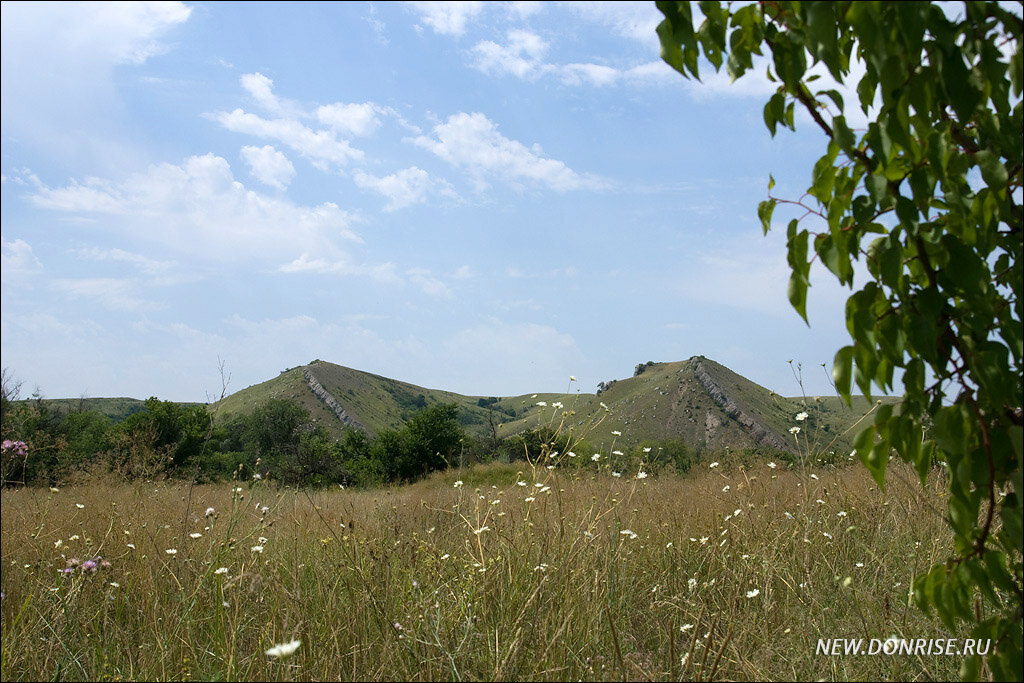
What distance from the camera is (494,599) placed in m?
2.71

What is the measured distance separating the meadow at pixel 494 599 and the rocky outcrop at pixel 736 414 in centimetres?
5405

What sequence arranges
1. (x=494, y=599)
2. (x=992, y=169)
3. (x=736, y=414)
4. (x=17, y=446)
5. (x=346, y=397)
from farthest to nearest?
(x=346, y=397)
(x=736, y=414)
(x=17, y=446)
(x=494, y=599)
(x=992, y=169)

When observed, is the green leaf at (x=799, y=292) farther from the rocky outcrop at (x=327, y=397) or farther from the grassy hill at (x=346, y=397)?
the rocky outcrop at (x=327, y=397)

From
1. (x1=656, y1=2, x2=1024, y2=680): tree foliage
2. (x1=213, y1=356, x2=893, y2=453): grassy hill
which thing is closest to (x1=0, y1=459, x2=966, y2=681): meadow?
(x1=656, y1=2, x2=1024, y2=680): tree foliage

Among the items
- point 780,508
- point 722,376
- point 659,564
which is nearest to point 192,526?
point 659,564

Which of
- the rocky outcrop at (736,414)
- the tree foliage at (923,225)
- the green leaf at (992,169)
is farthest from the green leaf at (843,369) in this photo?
the rocky outcrop at (736,414)

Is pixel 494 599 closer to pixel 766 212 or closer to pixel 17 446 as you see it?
pixel 766 212

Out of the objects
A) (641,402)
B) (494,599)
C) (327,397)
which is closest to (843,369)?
A: (494,599)

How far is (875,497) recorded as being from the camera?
4727mm

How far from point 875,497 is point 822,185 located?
441cm

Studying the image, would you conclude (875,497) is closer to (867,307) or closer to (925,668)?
(925,668)

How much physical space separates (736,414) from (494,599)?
64.7 metres

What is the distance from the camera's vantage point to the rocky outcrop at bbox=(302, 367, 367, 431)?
240 feet

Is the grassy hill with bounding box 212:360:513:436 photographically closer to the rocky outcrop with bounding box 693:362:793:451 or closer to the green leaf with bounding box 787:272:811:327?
the rocky outcrop with bounding box 693:362:793:451
